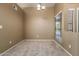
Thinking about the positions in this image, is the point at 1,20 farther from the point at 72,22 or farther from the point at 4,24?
Answer: the point at 72,22

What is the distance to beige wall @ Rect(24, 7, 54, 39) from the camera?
14.6 feet

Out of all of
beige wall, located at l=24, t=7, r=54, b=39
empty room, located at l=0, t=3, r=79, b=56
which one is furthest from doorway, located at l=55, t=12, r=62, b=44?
beige wall, located at l=24, t=7, r=54, b=39

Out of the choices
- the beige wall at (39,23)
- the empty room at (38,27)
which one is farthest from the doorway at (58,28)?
the beige wall at (39,23)

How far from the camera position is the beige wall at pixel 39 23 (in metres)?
4.45

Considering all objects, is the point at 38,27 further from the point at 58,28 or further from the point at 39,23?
the point at 58,28

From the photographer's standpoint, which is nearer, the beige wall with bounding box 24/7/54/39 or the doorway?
the beige wall with bounding box 24/7/54/39

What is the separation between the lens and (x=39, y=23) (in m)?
4.84

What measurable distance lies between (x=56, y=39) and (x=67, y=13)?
138cm

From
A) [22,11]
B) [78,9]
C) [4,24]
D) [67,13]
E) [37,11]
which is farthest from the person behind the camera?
[22,11]

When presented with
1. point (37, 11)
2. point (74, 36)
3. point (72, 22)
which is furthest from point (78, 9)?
point (37, 11)

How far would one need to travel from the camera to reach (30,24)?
4.69 m

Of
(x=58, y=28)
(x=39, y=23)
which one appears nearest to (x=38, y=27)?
(x=39, y=23)

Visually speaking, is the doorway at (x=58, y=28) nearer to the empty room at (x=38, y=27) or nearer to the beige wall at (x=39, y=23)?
the empty room at (x=38, y=27)

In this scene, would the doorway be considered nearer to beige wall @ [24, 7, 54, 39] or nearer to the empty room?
the empty room
